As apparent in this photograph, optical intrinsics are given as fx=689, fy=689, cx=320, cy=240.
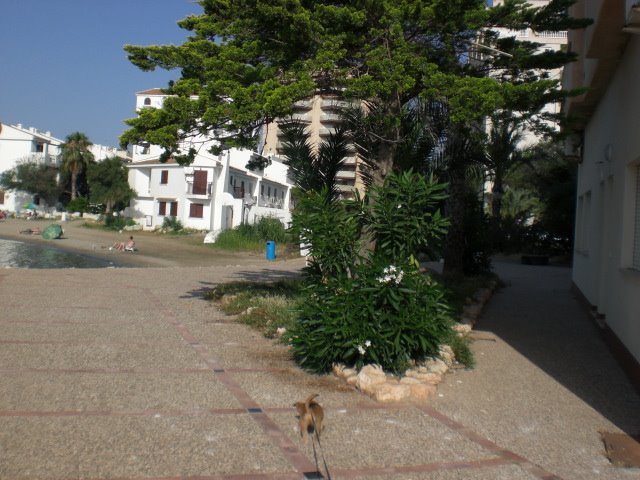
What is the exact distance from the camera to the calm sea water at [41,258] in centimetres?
2531

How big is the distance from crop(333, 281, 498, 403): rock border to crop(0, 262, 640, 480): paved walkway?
0.14 meters

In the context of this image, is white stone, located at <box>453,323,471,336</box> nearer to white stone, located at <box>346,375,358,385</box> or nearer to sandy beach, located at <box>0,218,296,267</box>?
white stone, located at <box>346,375,358,385</box>

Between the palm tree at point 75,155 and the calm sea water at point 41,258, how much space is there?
3157cm

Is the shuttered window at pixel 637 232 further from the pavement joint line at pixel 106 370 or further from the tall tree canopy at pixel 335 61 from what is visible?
the pavement joint line at pixel 106 370

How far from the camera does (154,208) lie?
169 ft

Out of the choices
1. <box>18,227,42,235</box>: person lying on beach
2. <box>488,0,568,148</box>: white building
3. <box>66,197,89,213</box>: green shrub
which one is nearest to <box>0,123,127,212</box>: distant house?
<box>66,197,89,213</box>: green shrub

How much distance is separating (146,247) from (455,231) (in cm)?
2361

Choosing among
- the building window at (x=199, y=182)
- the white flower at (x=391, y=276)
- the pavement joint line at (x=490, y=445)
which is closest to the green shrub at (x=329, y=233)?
the white flower at (x=391, y=276)

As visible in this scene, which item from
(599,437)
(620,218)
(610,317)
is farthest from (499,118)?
(599,437)

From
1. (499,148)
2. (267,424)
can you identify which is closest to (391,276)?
(267,424)

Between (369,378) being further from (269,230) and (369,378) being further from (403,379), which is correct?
(269,230)

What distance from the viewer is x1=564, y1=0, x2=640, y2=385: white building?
7938 millimetres

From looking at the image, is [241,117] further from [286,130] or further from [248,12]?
[286,130]

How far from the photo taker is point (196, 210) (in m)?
48.8
